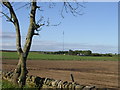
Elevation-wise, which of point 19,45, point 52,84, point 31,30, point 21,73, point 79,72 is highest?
point 31,30

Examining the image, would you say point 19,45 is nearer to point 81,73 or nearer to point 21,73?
point 21,73

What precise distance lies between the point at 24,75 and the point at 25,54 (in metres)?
1.01

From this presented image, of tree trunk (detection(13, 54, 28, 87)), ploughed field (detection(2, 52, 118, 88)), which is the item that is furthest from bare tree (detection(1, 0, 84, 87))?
ploughed field (detection(2, 52, 118, 88))

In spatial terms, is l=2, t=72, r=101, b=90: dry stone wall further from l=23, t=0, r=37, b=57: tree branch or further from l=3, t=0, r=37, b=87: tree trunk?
l=23, t=0, r=37, b=57: tree branch

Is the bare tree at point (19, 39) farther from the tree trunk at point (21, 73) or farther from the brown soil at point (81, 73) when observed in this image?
the brown soil at point (81, 73)

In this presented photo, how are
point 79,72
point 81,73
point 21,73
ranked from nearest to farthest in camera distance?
point 21,73, point 81,73, point 79,72

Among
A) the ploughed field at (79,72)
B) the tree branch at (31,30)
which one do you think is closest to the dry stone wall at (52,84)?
the tree branch at (31,30)

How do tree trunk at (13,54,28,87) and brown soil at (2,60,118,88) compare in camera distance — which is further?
brown soil at (2,60,118,88)

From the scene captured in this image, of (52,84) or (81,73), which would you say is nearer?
(52,84)

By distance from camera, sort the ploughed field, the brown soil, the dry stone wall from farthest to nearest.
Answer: the ploughed field < the brown soil < the dry stone wall

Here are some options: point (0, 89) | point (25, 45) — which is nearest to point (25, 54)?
point (25, 45)

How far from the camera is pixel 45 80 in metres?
13.0

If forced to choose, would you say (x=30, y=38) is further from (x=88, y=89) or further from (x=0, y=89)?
(x=88, y=89)

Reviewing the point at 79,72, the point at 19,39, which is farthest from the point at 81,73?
the point at 19,39
